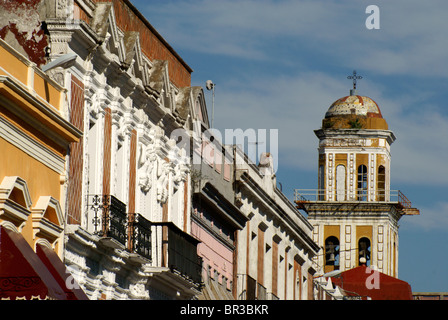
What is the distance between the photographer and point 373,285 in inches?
2945

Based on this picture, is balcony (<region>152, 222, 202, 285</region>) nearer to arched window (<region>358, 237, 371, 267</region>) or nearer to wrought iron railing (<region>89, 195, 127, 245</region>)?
wrought iron railing (<region>89, 195, 127, 245</region>)

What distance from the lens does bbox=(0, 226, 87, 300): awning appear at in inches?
896

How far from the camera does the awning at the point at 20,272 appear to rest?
22750mm

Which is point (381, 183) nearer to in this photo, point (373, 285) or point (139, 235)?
point (373, 285)

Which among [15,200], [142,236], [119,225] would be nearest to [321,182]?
[142,236]

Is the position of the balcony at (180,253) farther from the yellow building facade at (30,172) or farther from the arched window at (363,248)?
the arched window at (363,248)

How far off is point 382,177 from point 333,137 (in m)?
3.74

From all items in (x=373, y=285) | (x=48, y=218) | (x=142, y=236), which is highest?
(x=373, y=285)

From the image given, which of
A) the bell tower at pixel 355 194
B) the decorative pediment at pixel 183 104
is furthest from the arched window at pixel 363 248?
the decorative pediment at pixel 183 104

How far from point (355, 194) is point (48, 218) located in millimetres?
62571

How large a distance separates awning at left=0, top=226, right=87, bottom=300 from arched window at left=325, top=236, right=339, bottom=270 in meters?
63.0
